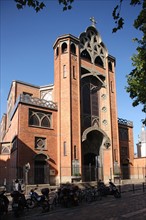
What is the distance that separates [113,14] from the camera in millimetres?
5852

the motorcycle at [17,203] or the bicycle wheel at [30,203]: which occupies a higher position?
the motorcycle at [17,203]

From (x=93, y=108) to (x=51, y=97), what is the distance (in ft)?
23.0

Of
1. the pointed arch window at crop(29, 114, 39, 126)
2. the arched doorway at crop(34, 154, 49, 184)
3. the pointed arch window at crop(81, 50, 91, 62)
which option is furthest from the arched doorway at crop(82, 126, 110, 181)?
the pointed arch window at crop(81, 50, 91, 62)

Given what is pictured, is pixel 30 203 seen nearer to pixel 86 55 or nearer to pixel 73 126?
pixel 73 126

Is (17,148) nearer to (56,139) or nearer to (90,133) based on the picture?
(56,139)

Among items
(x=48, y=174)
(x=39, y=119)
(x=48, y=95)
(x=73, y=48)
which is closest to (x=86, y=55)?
(x=73, y=48)

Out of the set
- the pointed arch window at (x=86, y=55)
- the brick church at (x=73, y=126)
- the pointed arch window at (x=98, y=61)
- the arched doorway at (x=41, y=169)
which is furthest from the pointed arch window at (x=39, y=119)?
the pointed arch window at (x=98, y=61)

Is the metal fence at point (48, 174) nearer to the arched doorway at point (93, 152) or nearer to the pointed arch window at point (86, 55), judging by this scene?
the arched doorway at point (93, 152)

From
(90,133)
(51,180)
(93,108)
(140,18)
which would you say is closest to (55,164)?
(51,180)

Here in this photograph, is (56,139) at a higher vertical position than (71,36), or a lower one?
lower

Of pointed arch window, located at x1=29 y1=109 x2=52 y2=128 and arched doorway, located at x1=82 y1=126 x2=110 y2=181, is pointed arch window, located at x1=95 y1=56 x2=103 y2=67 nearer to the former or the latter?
arched doorway, located at x1=82 y1=126 x2=110 y2=181

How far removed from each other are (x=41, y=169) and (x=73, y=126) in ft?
17.1

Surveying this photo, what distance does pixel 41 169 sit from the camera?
21.5 metres

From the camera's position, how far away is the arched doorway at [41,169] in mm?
21031
